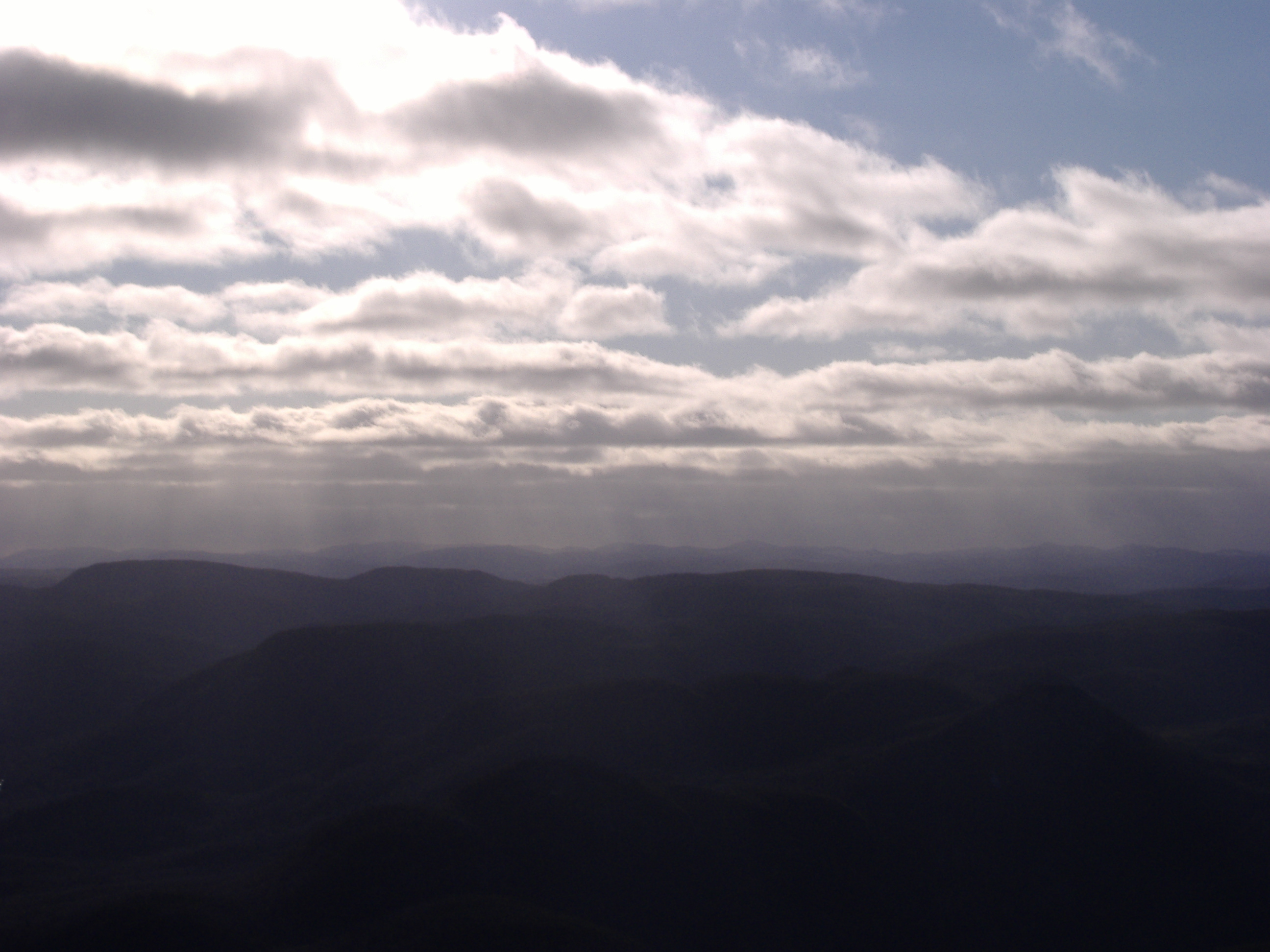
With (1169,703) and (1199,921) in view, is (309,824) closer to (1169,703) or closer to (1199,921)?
(1199,921)

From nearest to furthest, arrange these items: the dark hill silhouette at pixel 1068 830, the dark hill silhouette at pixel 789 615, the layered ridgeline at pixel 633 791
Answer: the layered ridgeline at pixel 633 791 < the dark hill silhouette at pixel 1068 830 < the dark hill silhouette at pixel 789 615

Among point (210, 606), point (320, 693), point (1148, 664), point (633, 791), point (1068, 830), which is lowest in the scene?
point (320, 693)

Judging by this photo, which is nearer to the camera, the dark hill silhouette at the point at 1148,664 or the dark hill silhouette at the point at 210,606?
the dark hill silhouette at the point at 1148,664

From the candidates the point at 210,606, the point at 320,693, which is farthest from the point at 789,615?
the point at 210,606

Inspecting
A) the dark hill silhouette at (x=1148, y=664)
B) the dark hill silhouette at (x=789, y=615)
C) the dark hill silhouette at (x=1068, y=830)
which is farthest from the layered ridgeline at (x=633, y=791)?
the dark hill silhouette at (x=789, y=615)

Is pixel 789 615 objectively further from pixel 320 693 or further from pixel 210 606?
pixel 210 606

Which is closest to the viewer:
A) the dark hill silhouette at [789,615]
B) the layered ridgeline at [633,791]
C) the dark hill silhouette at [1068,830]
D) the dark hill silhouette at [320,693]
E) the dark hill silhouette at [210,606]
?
the layered ridgeline at [633,791]

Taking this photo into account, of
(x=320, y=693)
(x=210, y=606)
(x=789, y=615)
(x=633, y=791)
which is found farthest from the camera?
(x=210, y=606)

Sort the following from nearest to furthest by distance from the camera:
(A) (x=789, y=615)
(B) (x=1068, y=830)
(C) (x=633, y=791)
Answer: (C) (x=633, y=791) < (B) (x=1068, y=830) < (A) (x=789, y=615)

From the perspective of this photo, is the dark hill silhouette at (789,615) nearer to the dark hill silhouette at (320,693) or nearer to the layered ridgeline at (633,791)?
the layered ridgeline at (633,791)

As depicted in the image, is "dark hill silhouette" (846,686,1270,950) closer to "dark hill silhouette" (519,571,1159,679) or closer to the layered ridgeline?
the layered ridgeline
